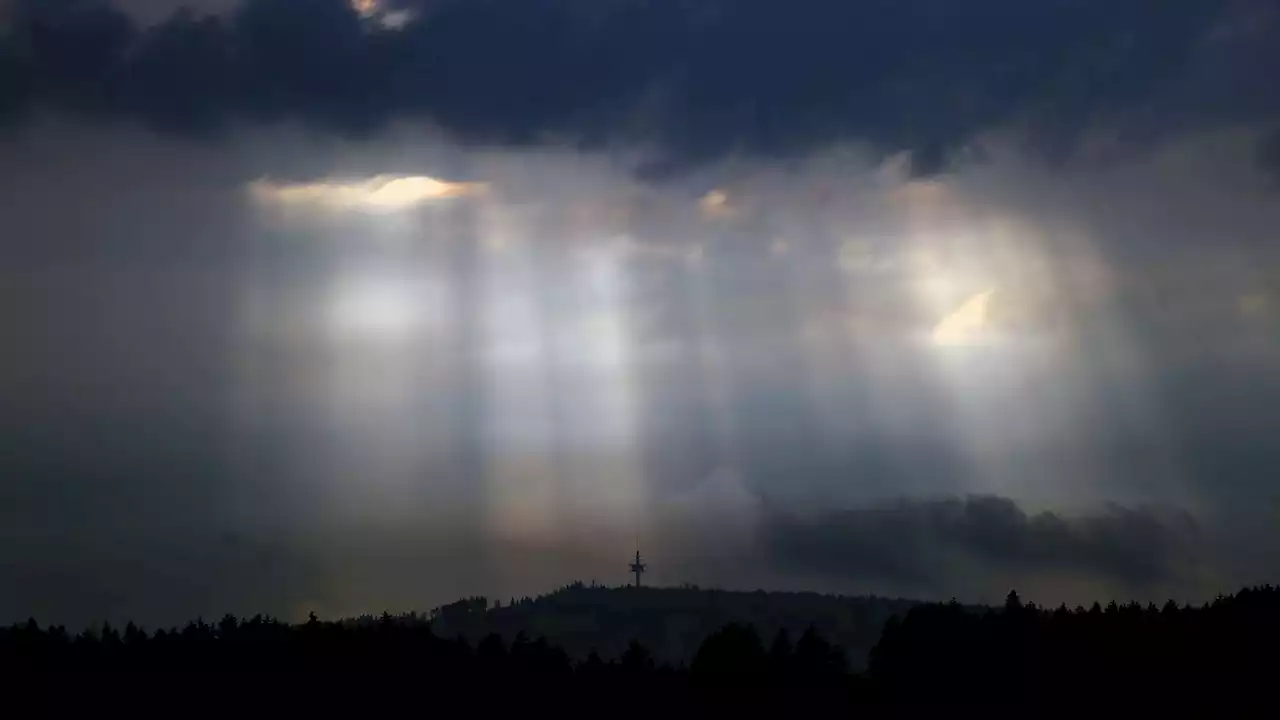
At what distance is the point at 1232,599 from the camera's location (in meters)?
133

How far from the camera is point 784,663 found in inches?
4820

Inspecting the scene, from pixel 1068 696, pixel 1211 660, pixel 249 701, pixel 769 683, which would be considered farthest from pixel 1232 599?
pixel 249 701

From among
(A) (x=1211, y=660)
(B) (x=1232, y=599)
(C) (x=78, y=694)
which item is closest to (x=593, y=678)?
(C) (x=78, y=694)

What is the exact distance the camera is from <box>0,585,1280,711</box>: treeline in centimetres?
10981

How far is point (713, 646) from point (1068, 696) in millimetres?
30513

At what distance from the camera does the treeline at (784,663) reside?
360 feet

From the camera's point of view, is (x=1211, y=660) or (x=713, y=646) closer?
(x=1211, y=660)

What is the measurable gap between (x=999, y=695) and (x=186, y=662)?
62037mm

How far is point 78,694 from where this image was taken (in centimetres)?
10506

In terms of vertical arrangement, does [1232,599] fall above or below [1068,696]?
above

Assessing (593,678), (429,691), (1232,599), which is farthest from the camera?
(1232,599)

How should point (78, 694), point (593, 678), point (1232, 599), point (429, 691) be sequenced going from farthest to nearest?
point (1232, 599), point (593, 678), point (429, 691), point (78, 694)

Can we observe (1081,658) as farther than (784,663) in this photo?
No

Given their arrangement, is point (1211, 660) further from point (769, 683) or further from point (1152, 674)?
point (769, 683)
